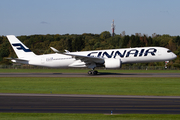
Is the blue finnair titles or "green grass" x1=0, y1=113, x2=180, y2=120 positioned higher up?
the blue finnair titles

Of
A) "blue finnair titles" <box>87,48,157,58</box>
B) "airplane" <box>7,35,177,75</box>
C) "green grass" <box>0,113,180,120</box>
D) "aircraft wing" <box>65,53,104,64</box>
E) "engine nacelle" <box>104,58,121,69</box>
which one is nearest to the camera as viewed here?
"green grass" <box>0,113,180,120</box>

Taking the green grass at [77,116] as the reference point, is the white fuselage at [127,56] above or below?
above

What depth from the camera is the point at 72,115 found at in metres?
13.2

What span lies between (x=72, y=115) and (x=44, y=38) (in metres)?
163

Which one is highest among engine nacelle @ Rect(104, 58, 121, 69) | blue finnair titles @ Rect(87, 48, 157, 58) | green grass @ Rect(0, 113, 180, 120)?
blue finnair titles @ Rect(87, 48, 157, 58)

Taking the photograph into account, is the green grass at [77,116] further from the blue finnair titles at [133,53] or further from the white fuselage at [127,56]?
the blue finnair titles at [133,53]

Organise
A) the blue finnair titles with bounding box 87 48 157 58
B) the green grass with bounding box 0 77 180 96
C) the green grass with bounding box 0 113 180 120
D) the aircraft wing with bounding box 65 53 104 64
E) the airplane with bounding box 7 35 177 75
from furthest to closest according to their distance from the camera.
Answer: the blue finnair titles with bounding box 87 48 157 58, the airplane with bounding box 7 35 177 75, the aircraft wing with bounding box 65 53 104 64, the green grass with bounding box 0 77 180 96, the green grass with bounding box 0 113 180 120

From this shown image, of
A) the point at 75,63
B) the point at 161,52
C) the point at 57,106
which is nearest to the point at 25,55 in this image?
the point at 75,63

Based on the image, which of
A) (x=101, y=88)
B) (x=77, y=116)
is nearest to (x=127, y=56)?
(x=101, y=88)

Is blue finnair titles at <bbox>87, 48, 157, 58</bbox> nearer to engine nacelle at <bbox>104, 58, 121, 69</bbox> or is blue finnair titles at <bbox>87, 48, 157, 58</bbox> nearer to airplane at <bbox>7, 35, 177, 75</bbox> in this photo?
airplane at <bbox>7, 35, 177, 75</bbox>

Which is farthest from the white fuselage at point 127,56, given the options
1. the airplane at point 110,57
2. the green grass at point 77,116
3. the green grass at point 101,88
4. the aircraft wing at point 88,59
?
the green grass at point 77,116

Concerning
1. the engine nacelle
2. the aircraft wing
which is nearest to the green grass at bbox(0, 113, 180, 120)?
the engine nacelle

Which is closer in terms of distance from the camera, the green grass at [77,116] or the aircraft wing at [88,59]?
the green grass at [77,116]

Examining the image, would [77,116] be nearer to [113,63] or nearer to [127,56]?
[113,63]
